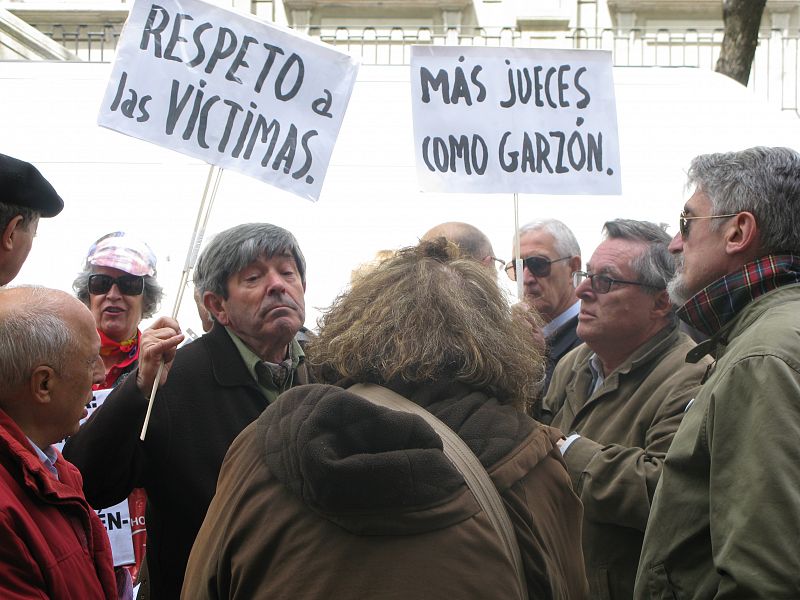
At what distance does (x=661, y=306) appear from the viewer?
12.0 feet

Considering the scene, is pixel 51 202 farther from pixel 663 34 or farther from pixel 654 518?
pixel 663 34

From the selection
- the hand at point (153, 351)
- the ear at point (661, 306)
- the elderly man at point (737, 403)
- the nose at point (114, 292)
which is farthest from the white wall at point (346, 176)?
the elderly man at point (737, 403)

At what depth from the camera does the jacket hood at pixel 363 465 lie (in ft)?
6.11

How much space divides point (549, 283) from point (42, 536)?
3.18 metres

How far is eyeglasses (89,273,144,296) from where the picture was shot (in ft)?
14.8

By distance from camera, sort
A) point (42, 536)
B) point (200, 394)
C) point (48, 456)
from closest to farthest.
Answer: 1. point (42, 536)
2. point (48, 456)
3. point (200, 394)

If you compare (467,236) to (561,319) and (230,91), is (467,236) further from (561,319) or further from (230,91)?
(230,91)

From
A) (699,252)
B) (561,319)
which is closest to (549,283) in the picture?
(561,319)

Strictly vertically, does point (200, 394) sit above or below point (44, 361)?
below

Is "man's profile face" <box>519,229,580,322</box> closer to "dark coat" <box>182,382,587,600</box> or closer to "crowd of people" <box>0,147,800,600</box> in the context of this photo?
"crowd of people" <box>0,147,800,600</box>

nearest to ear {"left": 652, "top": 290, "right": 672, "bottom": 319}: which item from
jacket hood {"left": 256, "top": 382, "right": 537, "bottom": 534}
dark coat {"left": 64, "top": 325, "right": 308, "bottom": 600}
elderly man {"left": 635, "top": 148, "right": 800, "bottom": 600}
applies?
elderly man {"left": 635, "top": 148, "right": 800, "bottom": 600}

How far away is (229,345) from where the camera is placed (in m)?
3.41

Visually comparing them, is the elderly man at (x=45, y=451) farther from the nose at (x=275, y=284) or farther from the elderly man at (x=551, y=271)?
the elderly man at (x=551, y=271)

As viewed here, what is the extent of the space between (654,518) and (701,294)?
22.4 inches
